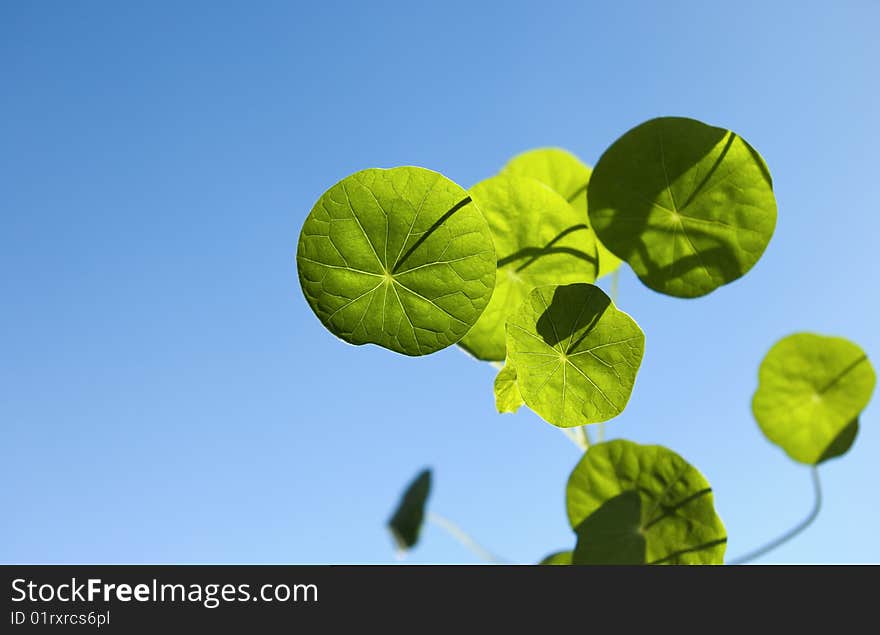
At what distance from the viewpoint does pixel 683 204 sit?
0.86m

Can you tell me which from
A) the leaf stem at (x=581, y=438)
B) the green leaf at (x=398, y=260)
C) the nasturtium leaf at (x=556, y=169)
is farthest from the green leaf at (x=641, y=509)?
the nasturtium leaf at (x=556, y=169)

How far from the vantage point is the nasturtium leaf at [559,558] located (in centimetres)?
102

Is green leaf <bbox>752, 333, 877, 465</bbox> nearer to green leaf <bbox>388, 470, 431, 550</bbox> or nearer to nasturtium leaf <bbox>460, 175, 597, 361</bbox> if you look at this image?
nasturtium leaf <bbox>460, 175, 597, 361</bbox>

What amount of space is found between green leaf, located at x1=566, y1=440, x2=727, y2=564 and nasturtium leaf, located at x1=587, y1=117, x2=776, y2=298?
28 cm

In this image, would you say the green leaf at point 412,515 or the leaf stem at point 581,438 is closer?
the leaf stem at point 581,438

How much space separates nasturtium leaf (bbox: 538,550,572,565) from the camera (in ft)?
3.36

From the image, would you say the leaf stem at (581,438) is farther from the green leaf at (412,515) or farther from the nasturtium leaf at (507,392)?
the green leaf at (412,515)

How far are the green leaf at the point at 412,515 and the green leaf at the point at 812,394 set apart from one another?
736 millimetres

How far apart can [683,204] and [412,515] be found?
2.94ft

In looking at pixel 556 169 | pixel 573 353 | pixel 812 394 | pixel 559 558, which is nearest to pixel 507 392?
pixel 573 353
